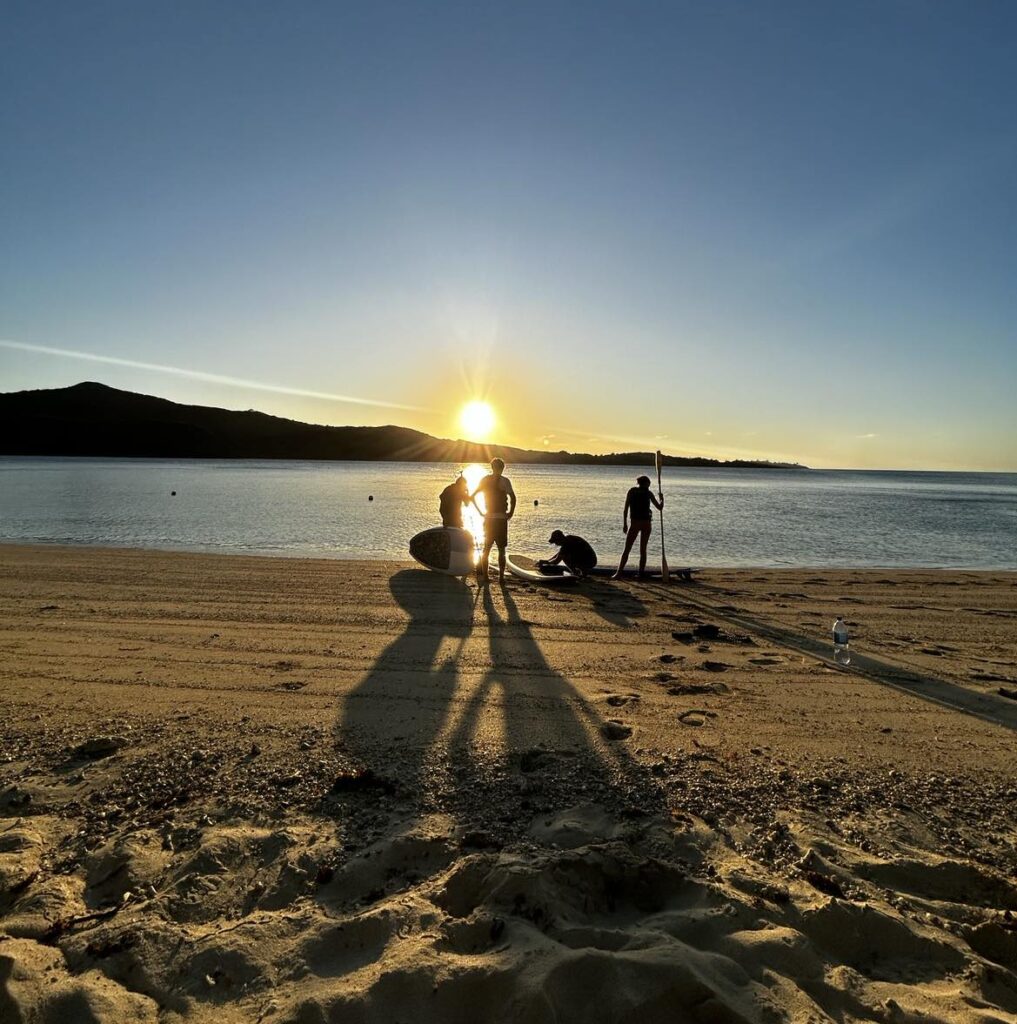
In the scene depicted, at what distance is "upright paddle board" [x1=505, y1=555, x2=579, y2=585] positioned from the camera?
38.2ft

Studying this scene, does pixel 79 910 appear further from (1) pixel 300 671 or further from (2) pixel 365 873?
(1) pixel 300 671

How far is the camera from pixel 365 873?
3104mm

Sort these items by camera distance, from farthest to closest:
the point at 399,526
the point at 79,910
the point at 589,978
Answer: the point at 399,526
the point at 79,910
the point at 589,978

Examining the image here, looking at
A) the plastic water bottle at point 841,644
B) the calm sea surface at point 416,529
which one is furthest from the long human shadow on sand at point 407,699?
the calm sea surface at point 416,529

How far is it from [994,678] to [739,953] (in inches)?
213

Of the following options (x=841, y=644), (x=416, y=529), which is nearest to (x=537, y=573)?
(x=841, y=644)

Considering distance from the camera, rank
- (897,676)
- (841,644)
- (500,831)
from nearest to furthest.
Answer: (500,831) < (897,676) < (841,644)

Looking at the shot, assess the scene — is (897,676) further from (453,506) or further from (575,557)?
(453,506)

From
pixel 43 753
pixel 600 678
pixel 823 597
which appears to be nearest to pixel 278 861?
pixel 43 753

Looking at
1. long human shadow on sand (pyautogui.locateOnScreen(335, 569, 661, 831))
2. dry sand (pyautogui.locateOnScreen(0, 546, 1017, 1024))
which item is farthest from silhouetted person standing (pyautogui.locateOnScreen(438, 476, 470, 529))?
dry sand (pyautogui.locateOnScreen(0, 546, 1017, 1024))

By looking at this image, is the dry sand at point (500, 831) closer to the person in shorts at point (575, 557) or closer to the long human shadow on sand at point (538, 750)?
the long human shadow on sand at point (538, 750)

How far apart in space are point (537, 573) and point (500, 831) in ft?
29.2

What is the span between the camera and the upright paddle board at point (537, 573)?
11.6 meters

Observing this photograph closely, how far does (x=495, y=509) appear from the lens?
11250mm
